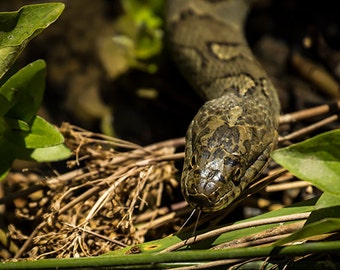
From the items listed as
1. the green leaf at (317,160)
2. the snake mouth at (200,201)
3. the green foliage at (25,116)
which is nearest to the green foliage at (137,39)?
the green foliage at (25,116)

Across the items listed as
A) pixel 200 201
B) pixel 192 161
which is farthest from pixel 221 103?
pixel 200 201

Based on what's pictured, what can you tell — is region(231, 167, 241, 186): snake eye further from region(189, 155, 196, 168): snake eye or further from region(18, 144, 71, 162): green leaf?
region(18, 144, 71, 162): green leaf

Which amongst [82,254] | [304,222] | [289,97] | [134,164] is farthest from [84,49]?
[304,222]

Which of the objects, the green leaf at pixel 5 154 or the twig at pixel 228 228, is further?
the green leaf at pixel 5 154

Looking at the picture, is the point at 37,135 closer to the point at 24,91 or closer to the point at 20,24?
the point at 24,91

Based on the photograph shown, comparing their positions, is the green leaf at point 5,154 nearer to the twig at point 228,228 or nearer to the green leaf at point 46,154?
the green leaf at point 46,154

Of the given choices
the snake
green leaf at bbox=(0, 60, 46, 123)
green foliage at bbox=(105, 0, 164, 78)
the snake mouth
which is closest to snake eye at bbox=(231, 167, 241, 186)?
the snake
